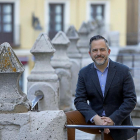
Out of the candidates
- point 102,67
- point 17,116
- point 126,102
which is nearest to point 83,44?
point 102,67

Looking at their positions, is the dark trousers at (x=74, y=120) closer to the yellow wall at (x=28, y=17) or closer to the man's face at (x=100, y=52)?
the man's face at (x=100, y=52)

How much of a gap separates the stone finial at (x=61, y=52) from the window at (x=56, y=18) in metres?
22.8

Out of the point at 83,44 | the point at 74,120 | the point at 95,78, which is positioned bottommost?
the point at 74,120

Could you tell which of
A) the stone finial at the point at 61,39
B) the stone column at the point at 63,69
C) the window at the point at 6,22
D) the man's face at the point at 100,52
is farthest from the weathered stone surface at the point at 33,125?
the window at the point at 6,22

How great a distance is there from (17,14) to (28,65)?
3.48 m

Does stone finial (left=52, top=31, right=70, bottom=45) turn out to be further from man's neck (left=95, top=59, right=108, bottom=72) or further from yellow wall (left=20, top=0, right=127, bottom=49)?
yellow wall (left=20, top=0, right=127, bottom=49)

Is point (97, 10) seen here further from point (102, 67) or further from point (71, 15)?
point (102, 67)

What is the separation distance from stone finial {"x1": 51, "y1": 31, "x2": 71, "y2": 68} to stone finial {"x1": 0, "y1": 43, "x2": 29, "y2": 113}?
403 centimetres

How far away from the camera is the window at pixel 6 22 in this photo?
99.2 ft

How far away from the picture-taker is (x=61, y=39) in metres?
7.95

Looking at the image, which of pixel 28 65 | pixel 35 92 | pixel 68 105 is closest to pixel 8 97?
pixel 35 92

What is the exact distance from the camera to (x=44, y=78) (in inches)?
241

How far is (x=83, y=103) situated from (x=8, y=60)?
89cm

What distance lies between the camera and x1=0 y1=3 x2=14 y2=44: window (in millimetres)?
30234
